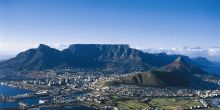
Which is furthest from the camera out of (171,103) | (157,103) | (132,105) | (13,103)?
(13,103)

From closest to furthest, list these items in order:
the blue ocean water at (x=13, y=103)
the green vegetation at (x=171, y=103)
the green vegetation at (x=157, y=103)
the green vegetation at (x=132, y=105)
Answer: the blue ocean water at (x=13, y=103)
the green vegetation at (x=132, y=105)
the green vegetation at (x=157, y=103)
the green vegetation at (x=171, y=103)

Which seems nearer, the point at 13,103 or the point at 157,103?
the point at 157,103

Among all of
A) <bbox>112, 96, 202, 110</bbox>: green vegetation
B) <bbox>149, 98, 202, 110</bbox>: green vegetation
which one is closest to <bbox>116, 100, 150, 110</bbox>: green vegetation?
<bbox>112, 96, 202, 110</bbox>: green vegetation

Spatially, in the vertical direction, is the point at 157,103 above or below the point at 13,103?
below

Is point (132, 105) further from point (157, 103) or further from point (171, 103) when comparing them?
point (171, 103)

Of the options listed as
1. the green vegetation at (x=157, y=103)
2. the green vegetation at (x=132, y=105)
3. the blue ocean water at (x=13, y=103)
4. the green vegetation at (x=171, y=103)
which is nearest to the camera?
the blue ocean water at (x=13, y=103)

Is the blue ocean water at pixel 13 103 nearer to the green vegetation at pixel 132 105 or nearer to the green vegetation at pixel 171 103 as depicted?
the green vegetation at pixel 132 105

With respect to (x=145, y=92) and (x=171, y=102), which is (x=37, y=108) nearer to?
(x=171, y=102)

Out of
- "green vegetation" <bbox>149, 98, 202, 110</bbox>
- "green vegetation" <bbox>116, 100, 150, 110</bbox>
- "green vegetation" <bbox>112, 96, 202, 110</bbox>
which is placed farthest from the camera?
"green vegetation" <bbox>149, 98, 202, 110</bbox>

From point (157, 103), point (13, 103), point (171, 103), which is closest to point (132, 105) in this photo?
point (157, 103)

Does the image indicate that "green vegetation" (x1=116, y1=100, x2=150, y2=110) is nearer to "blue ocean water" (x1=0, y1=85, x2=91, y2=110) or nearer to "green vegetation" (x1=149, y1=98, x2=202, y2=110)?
"green vegetation" (x1=149, y1=98, x2=202, y2=110)

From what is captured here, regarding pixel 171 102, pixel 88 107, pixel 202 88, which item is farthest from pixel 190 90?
pixel 88 107

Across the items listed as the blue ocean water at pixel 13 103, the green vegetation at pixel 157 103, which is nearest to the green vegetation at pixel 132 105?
the green vegetation at pixel 157 103
